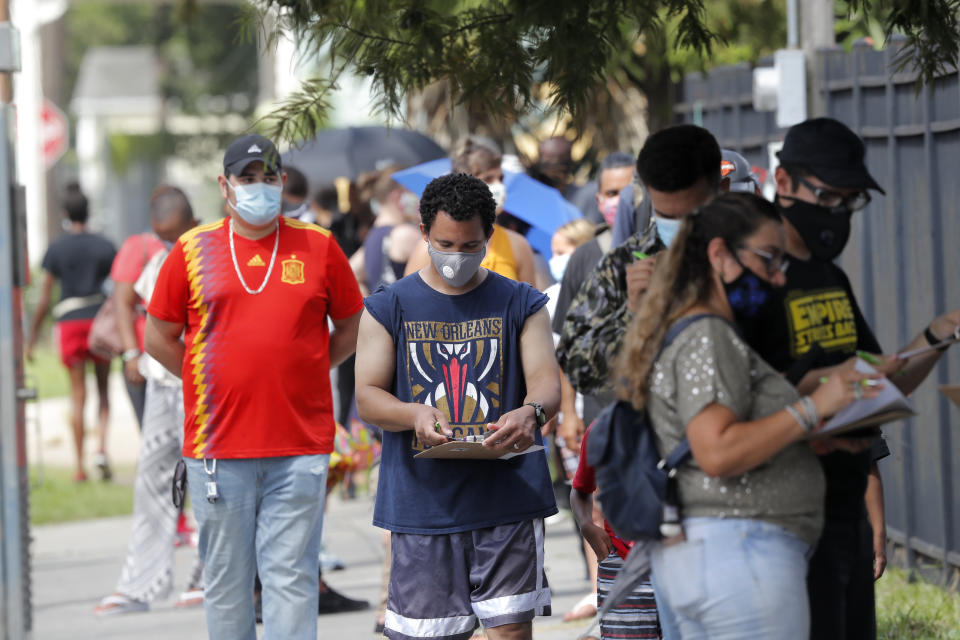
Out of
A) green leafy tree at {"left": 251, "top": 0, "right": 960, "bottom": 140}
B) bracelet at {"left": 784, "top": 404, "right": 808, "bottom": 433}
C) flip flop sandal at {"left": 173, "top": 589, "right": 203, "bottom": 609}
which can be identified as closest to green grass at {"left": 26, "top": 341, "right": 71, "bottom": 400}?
flip flop sandal at {"left": 173, "top": 589, "right": 203, "bottom": 609}

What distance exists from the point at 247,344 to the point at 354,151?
1247cm

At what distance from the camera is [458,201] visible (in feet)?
16.4

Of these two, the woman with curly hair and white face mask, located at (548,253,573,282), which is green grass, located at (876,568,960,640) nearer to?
white face mask, located at (548,253,573,282)

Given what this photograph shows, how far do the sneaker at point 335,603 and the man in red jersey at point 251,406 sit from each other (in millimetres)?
2161

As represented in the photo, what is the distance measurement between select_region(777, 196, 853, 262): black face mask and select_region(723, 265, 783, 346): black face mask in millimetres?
283

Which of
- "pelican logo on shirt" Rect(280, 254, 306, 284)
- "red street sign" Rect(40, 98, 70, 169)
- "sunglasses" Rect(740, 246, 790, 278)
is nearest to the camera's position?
"sunglasses" Rect(740, 246, 790, 278)

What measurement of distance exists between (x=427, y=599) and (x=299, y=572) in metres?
1.02

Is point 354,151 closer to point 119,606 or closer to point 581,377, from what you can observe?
point 119,606

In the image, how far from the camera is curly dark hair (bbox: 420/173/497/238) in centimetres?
498

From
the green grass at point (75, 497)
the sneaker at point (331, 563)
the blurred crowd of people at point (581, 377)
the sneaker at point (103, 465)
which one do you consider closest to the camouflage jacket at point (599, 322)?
the blurred crowd of people at point (581, 377)

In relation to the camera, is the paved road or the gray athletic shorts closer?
the gray athletic shorts

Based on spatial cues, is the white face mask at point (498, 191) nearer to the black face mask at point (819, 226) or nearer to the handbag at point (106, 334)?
the black face mask at point (819, 226)

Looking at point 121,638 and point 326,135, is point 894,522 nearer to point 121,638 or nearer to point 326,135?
point 121,638

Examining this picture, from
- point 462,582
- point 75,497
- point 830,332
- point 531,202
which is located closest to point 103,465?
point 75,497
